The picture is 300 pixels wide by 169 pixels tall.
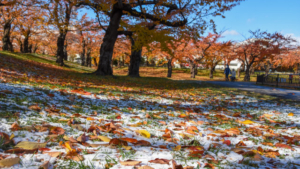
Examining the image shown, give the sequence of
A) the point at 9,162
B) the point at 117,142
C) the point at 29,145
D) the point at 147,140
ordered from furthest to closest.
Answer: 1. the point at 147,140
2. the point at 117,142
3. the point at 29,145
4. the point at 9,162

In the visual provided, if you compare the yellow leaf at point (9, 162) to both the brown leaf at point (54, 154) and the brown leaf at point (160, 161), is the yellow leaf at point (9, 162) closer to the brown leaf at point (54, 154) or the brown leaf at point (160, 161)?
the brown leaf at point (54, 154)

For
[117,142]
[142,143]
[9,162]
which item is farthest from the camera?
[142,143]

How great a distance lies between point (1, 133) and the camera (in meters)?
1.93

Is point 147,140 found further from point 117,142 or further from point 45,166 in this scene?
point 45,166

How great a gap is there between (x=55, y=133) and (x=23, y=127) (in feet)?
1.31

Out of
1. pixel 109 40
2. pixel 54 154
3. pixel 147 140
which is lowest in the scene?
pixel 147 140

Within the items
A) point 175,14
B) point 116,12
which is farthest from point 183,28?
point 116,12

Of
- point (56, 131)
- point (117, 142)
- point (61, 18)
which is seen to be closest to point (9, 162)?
point (56, 131)

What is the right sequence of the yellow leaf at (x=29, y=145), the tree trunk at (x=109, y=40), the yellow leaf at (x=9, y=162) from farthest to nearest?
the tree trunk at (x=109, y=40)
the yellow leaf at (x=29, y=145)
the yellow leaf at (x=9, y=162)

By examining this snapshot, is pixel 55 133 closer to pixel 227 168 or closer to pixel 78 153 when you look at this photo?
pixel 78 153

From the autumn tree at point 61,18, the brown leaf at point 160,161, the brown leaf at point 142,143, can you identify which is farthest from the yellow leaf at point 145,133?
the autumn tree at point 61,18

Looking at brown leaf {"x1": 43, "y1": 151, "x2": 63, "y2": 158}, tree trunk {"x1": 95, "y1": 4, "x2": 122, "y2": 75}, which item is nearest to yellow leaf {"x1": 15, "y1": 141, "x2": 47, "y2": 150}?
brown leaf {"x1": 43, "y1": 151, "x2": 63, "y2": 158}

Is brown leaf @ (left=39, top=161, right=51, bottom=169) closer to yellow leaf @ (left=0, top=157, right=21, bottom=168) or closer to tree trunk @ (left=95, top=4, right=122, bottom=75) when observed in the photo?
yellow leaf @ (left=0, top=157, right=21, bottom=168)

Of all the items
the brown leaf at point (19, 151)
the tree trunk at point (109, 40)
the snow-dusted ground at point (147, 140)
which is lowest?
the snow-dusted ground at point (147, 140)
